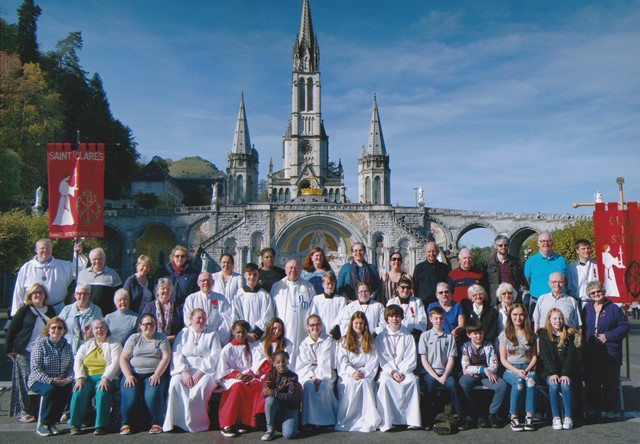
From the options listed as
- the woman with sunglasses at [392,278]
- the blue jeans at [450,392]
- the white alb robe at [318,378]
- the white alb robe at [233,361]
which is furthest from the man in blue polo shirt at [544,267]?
the white alb robe at [233,361]

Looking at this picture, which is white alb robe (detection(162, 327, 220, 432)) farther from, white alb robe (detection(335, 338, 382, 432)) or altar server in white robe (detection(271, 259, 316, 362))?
white alb robe (detection(335, 338, 382, 432))

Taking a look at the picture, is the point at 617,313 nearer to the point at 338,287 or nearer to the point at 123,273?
the point at 338,287

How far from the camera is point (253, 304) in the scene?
27.2 ft

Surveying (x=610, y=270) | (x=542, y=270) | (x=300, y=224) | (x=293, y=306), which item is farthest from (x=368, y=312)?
(x=300, y=224)

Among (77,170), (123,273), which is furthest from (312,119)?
(77,170)

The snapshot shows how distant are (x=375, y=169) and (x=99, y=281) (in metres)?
47.7

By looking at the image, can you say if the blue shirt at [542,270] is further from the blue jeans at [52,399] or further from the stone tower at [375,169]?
the stone tower at [375,169]

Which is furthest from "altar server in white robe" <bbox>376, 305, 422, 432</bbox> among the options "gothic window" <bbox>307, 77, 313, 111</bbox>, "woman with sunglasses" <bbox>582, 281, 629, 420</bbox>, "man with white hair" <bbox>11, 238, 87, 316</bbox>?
"gothic window" <bbox>307, 77, 313, 111</bbox>

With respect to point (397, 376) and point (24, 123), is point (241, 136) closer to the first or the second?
point (24, 123)

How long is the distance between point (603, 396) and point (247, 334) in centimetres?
495

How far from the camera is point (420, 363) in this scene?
7715mm

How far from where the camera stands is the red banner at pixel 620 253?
912 cm

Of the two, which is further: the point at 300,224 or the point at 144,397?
the point at 300,224

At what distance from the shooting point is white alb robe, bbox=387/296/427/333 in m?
8.10
